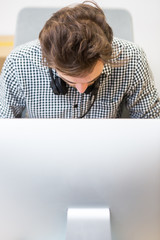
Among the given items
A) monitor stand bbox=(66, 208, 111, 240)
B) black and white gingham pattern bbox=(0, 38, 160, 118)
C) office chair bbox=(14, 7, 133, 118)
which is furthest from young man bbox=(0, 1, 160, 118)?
monitor stand bbox=(66, 208, 111, 240)

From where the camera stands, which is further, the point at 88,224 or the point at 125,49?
the point at 125,49

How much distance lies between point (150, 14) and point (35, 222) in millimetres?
1499

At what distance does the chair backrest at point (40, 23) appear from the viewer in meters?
0.99

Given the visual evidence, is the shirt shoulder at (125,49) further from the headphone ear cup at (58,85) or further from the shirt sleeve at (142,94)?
the headphone ear cup at (58,85)

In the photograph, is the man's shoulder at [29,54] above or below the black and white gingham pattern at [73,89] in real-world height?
above

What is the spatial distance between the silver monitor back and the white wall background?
3.91 ft

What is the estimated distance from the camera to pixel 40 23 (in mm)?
996

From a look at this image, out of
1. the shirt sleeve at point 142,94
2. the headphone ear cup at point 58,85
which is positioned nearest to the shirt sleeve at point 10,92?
the headphone ear cup at point 58,85

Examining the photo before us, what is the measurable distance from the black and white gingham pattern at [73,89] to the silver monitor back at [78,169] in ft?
1.29

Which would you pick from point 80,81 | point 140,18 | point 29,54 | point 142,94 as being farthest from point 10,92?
point 140,18

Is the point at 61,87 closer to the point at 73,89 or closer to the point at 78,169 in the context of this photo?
the point at 73,89

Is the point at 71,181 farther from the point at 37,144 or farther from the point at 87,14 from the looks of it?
the point at 87,14

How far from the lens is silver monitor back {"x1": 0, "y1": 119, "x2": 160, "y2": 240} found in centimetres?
41

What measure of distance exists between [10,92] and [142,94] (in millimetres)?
428
